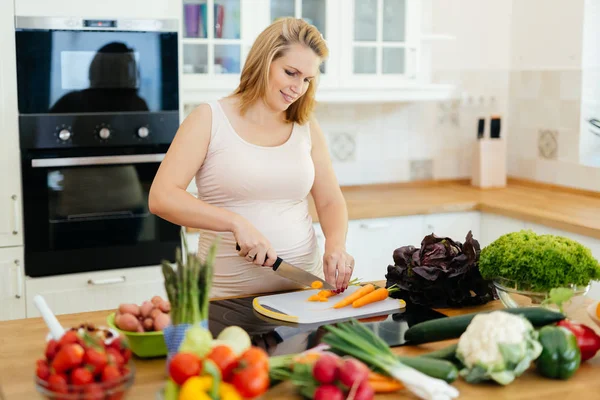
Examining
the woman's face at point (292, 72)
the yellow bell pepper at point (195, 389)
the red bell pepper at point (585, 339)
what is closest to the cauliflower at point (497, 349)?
the red bell pepper at point (585, 339)

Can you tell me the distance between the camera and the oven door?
3.04m

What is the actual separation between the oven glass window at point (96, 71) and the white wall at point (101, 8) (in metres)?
0.07

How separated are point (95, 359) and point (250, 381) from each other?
250mm

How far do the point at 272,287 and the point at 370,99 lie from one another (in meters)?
1.67

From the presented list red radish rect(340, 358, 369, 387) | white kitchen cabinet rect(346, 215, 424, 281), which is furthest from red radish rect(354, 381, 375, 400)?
white kitchen cabinet rect(346, 215, 424, 281)

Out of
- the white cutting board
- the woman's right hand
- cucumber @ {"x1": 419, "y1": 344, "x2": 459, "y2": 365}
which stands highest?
the woman's right hand

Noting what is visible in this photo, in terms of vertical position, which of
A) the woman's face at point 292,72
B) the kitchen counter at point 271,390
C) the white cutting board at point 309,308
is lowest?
the kitchen counter at point 271,390

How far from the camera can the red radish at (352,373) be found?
1.31 metres

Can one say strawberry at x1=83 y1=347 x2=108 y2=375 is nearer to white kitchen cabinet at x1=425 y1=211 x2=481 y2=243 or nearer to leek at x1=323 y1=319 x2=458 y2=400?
leek at x1=323 y1=319 x2=458 y2=400

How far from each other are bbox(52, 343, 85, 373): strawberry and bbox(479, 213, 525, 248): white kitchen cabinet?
8.49 feet

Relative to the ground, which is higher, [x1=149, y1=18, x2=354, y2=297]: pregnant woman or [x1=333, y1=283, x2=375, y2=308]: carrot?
[x1=149, y1=18, x2=354, y2=297]: pregnant woman

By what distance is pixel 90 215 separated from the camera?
313 cm

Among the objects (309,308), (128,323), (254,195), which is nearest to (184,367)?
(128,323)

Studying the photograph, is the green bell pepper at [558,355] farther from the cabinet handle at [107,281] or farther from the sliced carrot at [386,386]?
the cabinet handle at [107,281]
